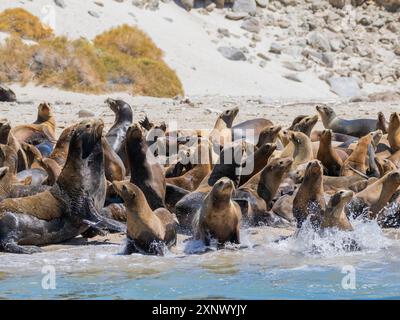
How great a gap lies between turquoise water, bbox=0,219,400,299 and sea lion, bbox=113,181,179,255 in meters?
0.09

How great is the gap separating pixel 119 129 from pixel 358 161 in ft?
8.39

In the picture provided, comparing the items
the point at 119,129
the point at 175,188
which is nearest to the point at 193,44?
the point at 119,129

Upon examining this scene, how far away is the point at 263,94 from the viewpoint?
75.3 ft

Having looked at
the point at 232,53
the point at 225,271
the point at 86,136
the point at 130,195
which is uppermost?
the point at 232,53

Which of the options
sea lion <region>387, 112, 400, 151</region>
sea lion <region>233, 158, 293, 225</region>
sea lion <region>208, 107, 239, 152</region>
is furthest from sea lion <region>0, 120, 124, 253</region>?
sea lion <region>387, 112, 400, 151</region>

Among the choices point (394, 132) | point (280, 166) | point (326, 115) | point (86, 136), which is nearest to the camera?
point (86, 136)

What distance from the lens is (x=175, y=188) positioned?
8.26 m

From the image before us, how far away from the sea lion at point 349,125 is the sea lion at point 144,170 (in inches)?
193

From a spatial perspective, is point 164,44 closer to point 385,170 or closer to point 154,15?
point 154,15

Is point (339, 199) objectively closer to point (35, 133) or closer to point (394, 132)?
point (394, 132)

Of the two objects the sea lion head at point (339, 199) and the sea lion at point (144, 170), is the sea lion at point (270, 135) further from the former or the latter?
the sea lion head at point (339, 199)

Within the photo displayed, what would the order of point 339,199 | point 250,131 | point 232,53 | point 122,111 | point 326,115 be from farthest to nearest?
point 232,53 → point 326,115 → point 250,131 → point 122,111 → point 339,199

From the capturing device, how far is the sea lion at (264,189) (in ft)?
25.9
